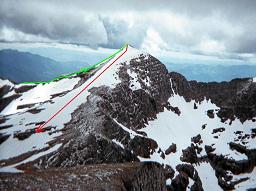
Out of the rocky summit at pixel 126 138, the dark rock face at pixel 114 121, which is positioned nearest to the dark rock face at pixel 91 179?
the rocky summit at pixel 126 138

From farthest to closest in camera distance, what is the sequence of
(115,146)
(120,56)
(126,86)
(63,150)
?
(120,56)
(126,86)
(115,146)
(63,150)

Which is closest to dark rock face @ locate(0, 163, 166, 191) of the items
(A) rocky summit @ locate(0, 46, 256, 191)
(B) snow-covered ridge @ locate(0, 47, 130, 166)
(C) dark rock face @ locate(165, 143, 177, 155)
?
(A) rocky summit @ locate(0, 46, 256, 191)

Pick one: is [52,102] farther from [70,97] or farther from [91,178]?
[91,178]

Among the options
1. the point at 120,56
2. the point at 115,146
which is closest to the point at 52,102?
the point at 115,146

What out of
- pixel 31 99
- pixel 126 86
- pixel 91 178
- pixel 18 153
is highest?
pixel 91 178

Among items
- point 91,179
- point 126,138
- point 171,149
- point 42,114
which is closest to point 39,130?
point 42,114

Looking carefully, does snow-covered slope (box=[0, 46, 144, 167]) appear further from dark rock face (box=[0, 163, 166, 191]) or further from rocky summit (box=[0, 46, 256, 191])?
dark rock face (box=[0, 163, 166, 191])

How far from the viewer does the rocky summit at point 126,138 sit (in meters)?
40.3

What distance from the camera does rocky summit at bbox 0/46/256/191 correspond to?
1586 inches

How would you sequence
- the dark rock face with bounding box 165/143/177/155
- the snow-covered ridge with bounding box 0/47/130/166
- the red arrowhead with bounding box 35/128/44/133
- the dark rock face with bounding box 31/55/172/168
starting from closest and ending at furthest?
the dark rock face with bounding box 31/55/172/168 → the snow-covered ridge with bounding box 0/47/130/166 → the red arrowhead with bounding box 35/128/44/133 → the dark rock face with bounding box 165/143/177/155

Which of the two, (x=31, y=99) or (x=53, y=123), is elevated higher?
(x=53, y=123)

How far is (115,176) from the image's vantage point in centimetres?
3884

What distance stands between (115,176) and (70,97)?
105 metres

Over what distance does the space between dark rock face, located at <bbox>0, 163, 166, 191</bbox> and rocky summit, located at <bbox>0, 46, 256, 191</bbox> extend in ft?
0.36
